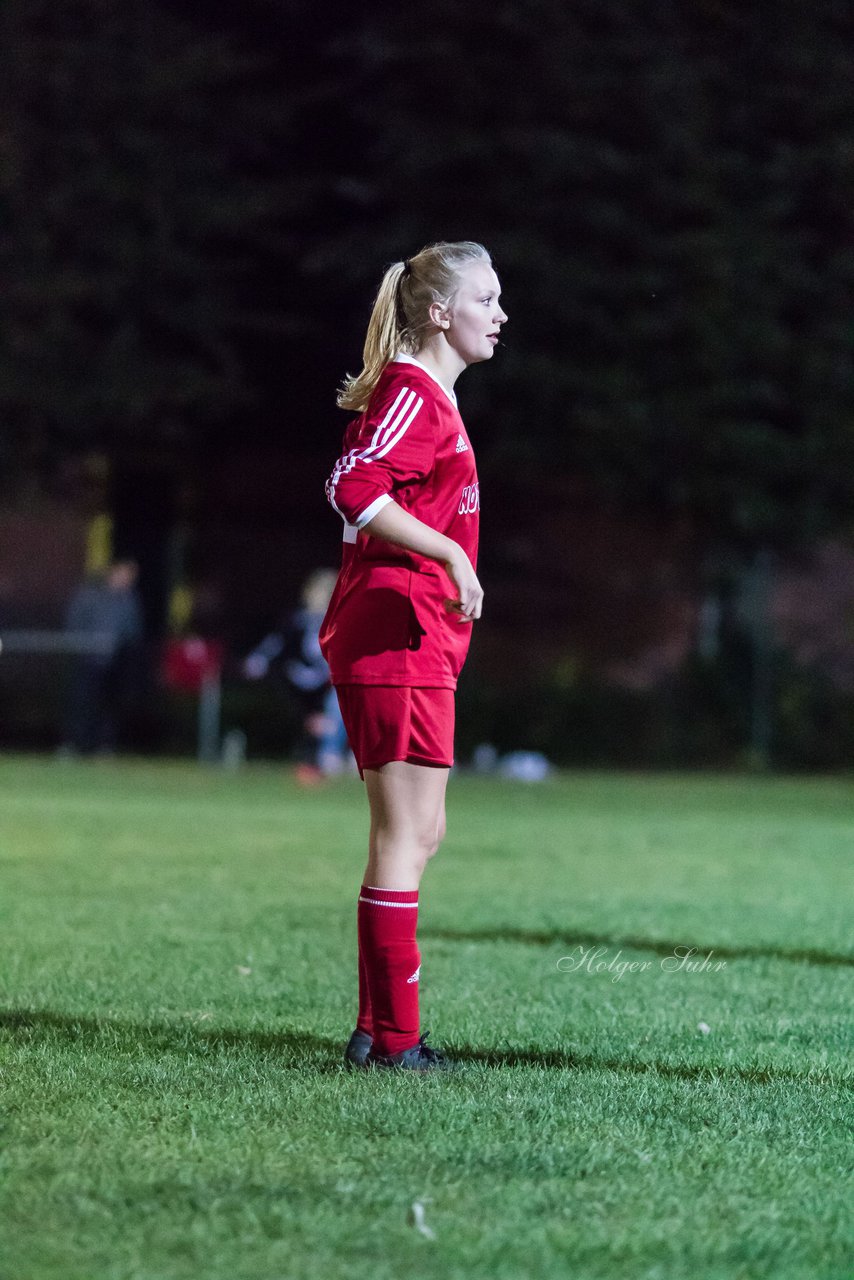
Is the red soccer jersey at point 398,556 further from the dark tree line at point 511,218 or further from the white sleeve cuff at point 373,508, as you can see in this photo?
the dark tree line at point 511,218

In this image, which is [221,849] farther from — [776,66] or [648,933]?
[776,66]

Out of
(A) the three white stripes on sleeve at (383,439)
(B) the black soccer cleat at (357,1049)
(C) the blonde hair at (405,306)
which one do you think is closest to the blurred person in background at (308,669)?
(C) the blonde hair at (405,306)

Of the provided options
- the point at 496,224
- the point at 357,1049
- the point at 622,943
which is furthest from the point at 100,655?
the point at 357,1049

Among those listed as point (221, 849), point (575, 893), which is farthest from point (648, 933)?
point (221, 849)

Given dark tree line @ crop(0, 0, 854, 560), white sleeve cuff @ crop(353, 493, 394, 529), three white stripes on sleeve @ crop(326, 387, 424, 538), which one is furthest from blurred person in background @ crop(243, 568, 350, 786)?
white sleeve cuff @ crop(353, 493, 394, 529)

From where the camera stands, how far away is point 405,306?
504cm

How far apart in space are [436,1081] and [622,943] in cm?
306

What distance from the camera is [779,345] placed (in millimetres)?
25125

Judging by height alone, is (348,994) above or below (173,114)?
below

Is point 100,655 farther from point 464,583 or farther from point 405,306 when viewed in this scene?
point 464,583

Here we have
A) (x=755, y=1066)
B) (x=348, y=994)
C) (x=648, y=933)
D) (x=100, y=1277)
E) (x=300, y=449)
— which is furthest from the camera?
(x=300, y=449)

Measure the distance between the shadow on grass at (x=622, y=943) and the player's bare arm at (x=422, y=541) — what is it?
299 cm

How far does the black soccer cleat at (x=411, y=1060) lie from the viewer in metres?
4.74

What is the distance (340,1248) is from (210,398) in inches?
919
